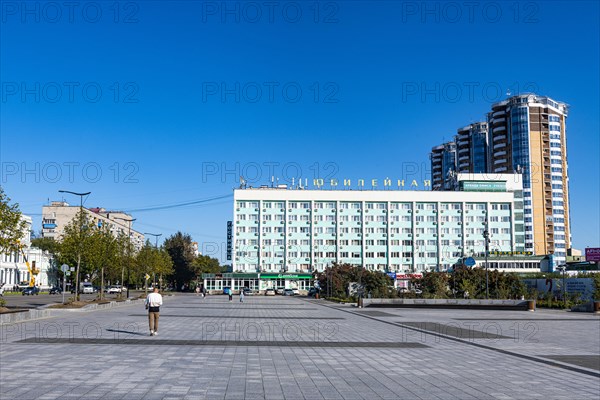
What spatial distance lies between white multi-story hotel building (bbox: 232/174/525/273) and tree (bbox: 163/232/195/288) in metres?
13.5

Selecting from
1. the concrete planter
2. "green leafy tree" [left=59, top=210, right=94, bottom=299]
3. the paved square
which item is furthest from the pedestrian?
the concrete planter

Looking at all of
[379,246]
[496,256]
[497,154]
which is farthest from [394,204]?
[497,154]

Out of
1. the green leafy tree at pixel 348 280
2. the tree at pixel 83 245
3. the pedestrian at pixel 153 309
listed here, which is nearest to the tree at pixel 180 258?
the green leafy tree at pixel 348 280

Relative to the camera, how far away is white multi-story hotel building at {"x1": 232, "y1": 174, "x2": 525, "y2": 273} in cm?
11538

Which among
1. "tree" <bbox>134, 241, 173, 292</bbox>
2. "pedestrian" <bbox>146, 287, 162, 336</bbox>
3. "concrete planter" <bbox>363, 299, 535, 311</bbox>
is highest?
"tree" <bbox>134, 241, 173, 292</bbox>

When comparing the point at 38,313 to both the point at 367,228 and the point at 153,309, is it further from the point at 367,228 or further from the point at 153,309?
the point at 367,228

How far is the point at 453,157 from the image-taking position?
19025 cm

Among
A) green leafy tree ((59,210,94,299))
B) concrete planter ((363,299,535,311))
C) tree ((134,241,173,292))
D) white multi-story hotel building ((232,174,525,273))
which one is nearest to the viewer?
green leafy tree ((59,210,94,299))

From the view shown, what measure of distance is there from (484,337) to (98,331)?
14019mm

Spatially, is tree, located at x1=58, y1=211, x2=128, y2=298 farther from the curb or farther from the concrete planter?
the concrete planter

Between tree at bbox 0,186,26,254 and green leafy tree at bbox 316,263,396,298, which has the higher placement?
tree at bbox 0,186,26,254

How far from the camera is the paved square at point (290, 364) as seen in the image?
1018cm

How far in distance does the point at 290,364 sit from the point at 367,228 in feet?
344

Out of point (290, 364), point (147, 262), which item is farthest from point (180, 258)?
point (290, 364)
